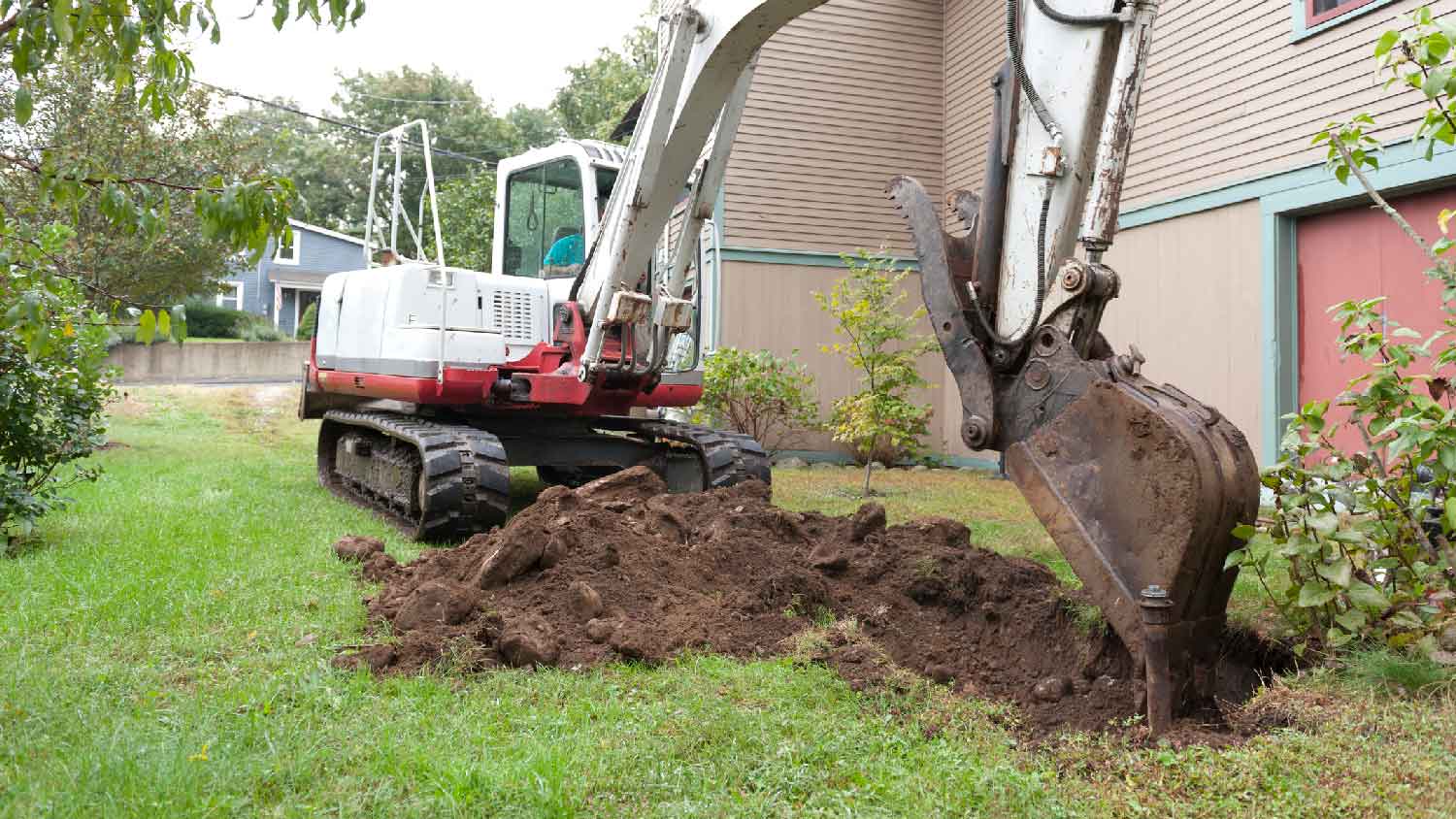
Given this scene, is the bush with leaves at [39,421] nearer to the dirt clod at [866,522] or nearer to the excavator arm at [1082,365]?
the dirt clod at [866,522]

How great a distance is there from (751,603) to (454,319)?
3.53m

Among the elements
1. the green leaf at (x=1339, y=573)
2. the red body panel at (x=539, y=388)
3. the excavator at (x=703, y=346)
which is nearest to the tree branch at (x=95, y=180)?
the excavator at (x=703, y=346)

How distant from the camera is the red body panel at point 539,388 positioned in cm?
704

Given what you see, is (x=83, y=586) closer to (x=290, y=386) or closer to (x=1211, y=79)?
(x=1211, y=79)

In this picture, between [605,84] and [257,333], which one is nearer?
[257,333]

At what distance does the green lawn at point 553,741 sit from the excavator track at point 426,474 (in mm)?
1698

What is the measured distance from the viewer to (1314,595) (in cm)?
360

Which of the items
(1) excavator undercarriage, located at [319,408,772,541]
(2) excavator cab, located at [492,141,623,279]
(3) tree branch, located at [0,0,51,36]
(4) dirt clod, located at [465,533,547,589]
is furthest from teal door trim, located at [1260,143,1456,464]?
(3) tree branch, located at [0,0,51,36]

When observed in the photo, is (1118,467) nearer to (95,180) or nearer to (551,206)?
(95,180)

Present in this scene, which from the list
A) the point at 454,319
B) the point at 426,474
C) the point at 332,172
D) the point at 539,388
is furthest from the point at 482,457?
the point at 332,172

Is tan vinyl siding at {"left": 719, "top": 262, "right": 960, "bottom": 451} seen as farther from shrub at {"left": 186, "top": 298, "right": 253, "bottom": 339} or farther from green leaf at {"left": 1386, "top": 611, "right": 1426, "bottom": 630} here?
shrub at {"left": 186, "top": 298, "right": 253, "bottom": 339}

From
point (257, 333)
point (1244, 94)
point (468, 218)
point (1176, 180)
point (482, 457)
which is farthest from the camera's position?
point (257, 333)

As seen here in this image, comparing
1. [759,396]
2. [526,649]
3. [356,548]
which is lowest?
[526,649]

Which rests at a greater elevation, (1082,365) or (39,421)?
(1082,365)
